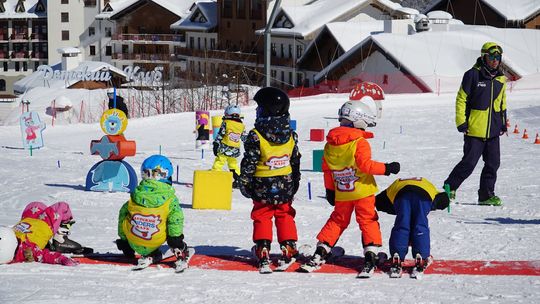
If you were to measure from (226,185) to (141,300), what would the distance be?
17.1 feet

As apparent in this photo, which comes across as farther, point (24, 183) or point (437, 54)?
point (437, 54)

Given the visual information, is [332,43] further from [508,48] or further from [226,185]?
[226,185]

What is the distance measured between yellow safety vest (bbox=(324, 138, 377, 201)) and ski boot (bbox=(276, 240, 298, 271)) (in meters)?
0.64

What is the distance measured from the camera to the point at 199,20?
252 feet

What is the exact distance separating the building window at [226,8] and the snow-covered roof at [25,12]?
2744 centimetres

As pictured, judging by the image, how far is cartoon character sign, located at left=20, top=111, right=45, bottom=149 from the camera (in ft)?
64.6

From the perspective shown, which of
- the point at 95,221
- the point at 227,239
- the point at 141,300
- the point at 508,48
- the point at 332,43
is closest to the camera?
the point at 141,300

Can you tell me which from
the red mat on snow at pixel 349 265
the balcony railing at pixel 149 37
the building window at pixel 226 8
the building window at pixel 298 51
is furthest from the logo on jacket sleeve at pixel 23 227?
the balcony railing at pixel 149 37

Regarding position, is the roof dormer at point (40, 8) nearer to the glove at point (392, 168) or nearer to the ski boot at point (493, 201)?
the ski boot at point (493, 201)

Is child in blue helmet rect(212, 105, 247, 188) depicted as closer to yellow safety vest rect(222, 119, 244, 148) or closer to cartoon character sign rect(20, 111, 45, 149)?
yellow safety vest rect(222, 119, 244, 148)

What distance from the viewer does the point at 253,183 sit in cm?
822

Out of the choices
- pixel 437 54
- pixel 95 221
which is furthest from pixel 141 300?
pixel 437 54

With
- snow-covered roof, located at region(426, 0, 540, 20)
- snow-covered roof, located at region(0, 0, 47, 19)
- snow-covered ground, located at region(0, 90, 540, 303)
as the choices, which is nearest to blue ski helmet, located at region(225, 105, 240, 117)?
snow-covered ground, located at region(0, 90, 540, 303)

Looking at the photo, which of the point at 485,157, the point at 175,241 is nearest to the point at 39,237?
the point at 175,241
